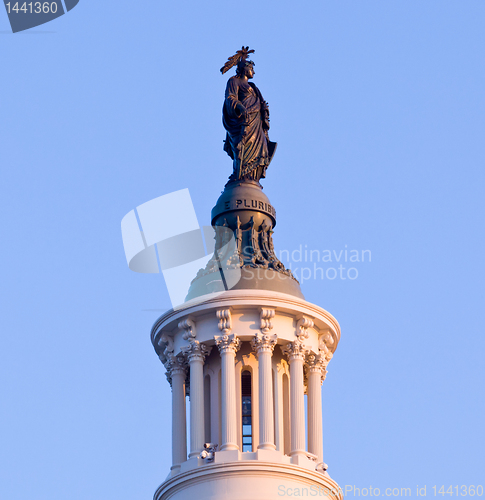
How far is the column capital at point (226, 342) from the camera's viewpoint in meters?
47.3

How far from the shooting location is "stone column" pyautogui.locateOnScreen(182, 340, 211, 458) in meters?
46.6

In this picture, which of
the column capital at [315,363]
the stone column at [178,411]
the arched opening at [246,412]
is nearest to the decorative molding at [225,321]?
the arched opening at [246,412]

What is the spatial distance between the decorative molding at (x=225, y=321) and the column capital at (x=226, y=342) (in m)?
0.23

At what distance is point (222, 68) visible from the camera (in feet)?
179

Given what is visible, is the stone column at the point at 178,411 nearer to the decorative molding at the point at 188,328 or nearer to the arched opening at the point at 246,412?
the decorative molding at the point at 188,328

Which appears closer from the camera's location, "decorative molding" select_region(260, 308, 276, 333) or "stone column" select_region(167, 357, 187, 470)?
"stone column" select_region(167, 357, 187, 470)

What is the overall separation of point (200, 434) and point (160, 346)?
14.3 feet

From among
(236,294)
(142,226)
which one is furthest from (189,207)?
(236,294)

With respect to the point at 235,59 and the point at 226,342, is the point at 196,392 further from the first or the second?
the point at 235,59

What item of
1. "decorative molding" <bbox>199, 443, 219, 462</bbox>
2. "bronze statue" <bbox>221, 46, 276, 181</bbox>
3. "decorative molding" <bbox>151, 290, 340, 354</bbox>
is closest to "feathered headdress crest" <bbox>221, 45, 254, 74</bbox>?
"bronze statue" <bbox>221, 46, 276, 181</bbox>

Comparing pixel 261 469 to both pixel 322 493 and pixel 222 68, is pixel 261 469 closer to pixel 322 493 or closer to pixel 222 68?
pixel 322 493

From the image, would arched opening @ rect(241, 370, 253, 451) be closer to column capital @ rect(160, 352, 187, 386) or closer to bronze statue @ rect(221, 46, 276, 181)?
column capital @ rect(160, 352, 187, 386)

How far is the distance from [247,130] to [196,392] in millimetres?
11973

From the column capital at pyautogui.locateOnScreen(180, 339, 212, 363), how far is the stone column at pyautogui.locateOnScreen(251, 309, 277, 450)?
1.87 metres
